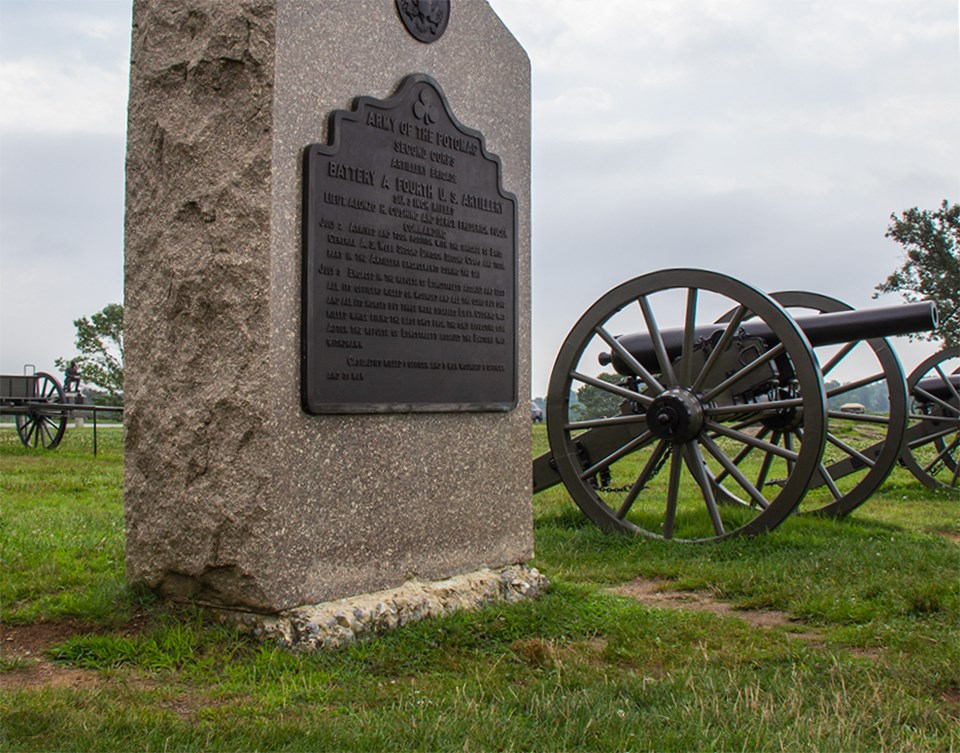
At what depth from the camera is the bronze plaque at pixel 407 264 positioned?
14.7 ft

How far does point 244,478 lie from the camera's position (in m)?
4.30

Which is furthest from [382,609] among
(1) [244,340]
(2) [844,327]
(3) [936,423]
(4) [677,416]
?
(3) [936,423]

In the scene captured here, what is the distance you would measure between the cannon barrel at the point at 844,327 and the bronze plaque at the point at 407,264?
9.85 ft

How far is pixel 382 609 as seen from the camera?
15.0 ft

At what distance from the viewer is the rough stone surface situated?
429 centimetres

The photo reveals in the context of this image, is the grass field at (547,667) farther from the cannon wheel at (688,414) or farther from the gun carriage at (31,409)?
the gun carriage at (31,409)

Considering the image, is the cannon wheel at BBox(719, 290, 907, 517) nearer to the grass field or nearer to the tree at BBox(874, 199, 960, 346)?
the grass field

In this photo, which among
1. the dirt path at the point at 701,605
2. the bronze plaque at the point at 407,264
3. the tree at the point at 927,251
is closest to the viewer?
the bronze plaque at the point at 407,264

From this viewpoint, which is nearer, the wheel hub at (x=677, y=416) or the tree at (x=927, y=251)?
the wheel hub at (x=677, y=416)

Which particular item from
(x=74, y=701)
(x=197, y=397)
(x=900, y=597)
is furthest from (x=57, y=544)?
(x=900, y=597)

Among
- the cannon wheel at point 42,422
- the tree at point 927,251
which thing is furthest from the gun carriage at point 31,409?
the tree at point 927,251

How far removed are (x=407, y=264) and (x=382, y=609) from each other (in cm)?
161

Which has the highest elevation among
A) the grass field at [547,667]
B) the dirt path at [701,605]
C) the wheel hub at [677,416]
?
the wheel hub at [677,416]

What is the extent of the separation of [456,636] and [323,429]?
1.09 m
